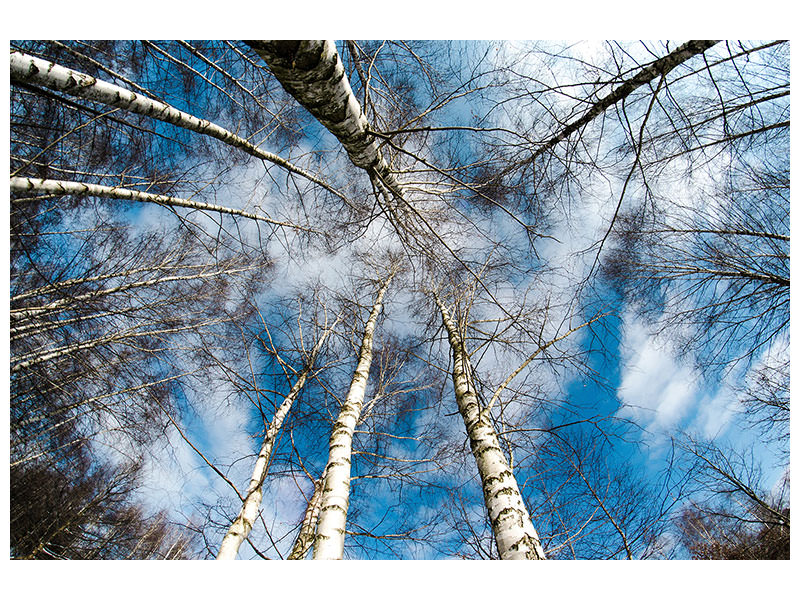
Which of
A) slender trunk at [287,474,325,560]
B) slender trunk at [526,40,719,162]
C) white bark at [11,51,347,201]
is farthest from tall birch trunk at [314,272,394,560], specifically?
slender trunk at [526,40,719,162]

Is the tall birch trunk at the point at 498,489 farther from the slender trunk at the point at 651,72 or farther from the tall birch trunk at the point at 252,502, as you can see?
the slender trunk at the point at 651,72

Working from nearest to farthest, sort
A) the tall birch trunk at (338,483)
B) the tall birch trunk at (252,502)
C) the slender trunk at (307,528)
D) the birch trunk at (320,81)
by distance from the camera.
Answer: the birch trunk at (320,81), the tall birch trunk at (338,483), the tall birch trunk at (252,502), the slender trunk at (307,528)

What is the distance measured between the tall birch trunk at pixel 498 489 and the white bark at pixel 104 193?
2.49m

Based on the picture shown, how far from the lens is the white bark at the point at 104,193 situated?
1.90 m

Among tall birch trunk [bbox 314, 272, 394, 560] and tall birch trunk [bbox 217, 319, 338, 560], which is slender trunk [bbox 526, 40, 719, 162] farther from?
tall birch trunk [bbox 217, 319, 338, 560]

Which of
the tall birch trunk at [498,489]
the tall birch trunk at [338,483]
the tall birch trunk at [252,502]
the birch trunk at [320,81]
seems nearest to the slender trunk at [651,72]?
the birch trunk at [320,81]

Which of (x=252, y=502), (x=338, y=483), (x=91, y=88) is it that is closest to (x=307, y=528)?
(x=252, y=502)

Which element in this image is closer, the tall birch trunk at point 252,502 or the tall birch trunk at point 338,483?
the tall birch trunk at point 338,483

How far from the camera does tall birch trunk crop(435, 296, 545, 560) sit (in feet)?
4.52
